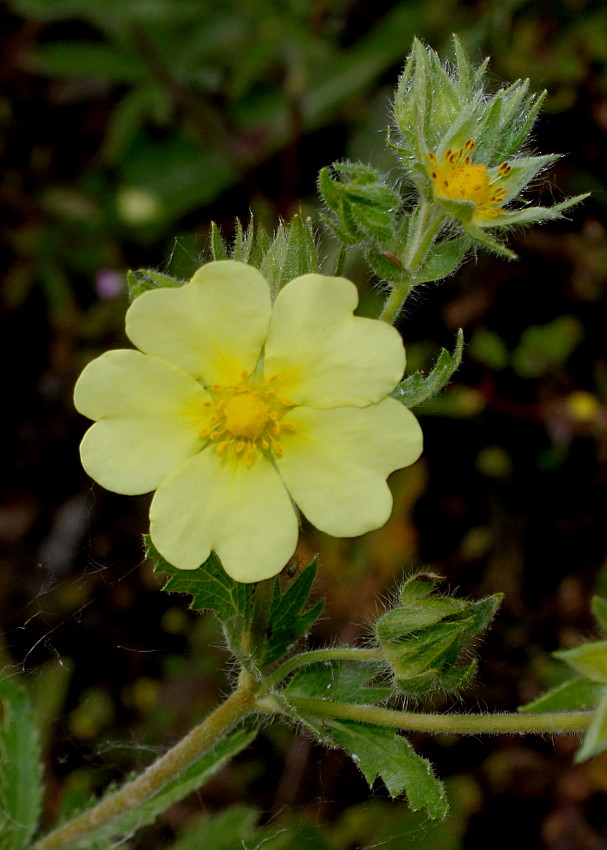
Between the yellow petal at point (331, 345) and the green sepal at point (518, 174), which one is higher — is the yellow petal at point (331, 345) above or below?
below

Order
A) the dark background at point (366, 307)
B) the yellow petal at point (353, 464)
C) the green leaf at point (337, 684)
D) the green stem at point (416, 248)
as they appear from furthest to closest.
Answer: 1. the dark background at point (366, 307)
2. the green leaf at point (337, 684)
3. the green stem at point (416, 248)
4. the yellow petal at point (353, 464)

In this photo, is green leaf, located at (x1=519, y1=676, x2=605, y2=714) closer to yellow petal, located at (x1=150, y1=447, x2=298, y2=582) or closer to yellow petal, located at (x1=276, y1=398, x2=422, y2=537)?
yellow petal, located at (x1=276, y1=398, x2=422, y2=537)

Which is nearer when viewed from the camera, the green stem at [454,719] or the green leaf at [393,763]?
the green stem at [454,719]

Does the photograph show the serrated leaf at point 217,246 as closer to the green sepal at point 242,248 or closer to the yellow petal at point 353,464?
the green sepal at point 242,248

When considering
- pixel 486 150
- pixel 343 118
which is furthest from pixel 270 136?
pixel 486 150

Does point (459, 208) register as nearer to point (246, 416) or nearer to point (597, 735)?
point (246, 416)

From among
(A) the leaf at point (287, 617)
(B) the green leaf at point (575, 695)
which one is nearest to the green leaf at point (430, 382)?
(A) the leaf at point (287, 617)

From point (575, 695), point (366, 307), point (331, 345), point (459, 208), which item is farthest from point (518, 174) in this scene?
point (366, 307)

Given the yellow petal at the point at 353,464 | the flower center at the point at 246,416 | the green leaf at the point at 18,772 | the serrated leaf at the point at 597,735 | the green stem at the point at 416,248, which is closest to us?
the serrated leaf at the point at 597,735
